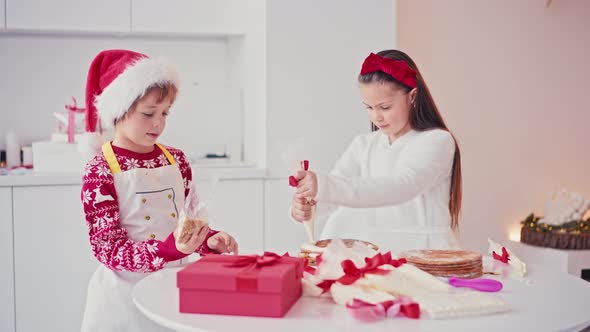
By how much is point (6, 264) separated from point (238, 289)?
1.98m

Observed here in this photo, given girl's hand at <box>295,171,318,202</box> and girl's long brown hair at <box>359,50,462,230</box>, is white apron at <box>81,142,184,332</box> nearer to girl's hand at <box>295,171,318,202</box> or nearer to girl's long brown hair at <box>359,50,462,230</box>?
girl's hand at <box>295,171,318,202</box>

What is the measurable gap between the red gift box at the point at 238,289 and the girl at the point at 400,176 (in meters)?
0.57

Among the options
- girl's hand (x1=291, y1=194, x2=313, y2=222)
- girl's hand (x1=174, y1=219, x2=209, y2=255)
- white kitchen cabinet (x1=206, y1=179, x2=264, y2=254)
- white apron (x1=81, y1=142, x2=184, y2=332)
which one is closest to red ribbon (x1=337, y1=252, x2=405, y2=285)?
girl's hand (x1=174, y1=219, x2=209, y2=255)

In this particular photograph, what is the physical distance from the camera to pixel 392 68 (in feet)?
6.90

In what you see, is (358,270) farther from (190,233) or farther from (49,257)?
(49,257)

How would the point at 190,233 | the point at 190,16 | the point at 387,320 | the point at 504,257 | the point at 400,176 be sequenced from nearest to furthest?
the point at 387,320 → the point at 190,233 → the point at 504,257 → the point at 400,176 → the point at 190,16

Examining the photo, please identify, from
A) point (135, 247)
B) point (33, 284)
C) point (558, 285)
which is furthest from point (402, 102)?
point (33, 284)

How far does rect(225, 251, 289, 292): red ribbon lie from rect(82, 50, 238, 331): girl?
336 millimetres

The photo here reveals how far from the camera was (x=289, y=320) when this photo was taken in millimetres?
1343

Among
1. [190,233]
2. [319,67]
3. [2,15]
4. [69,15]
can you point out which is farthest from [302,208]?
[2,15]

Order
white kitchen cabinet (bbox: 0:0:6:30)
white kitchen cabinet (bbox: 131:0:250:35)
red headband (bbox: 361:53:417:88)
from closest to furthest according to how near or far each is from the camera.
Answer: red headband (bbox: 361:53:417:88)
white kitchen cabinet (bbox: 0:0:6:30)
white kitchen cabinet (bbox: 131:0:250:35)

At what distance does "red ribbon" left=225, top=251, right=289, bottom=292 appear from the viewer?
53.8 inches

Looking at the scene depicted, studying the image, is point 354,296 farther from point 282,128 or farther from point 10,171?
point 10,171

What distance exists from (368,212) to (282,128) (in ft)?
3.54
